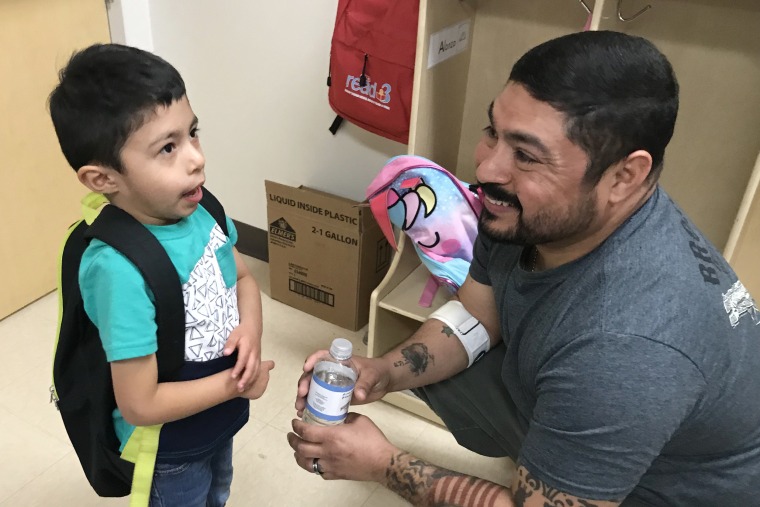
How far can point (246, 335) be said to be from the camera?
1.10 meters

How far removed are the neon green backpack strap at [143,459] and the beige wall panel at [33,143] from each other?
136cm

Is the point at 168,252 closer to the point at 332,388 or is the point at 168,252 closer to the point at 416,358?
the point at 332,388

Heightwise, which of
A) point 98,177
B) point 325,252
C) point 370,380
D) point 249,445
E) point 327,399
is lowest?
point 249,445

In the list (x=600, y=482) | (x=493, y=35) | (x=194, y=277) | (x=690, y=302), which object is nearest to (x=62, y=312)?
(x=194, y=277)

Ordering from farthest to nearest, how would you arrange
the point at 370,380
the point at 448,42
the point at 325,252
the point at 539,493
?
the point at 325,252 < the point at 448,42 < the point at 370,380 < the point at 539,493

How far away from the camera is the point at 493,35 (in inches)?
71.6

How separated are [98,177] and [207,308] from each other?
0.26 metres

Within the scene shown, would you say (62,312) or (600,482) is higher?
(62,312)

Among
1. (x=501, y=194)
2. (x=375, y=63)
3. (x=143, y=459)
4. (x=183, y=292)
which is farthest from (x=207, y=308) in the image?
(x=375, y=63)

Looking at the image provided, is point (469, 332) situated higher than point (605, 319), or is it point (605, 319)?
point (605, 319)

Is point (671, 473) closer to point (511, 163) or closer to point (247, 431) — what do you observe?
point (511, 163)

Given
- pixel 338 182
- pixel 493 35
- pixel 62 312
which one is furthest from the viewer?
pixel 338 182

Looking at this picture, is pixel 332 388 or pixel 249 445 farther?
pixel 249 445

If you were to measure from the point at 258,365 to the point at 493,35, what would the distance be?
3.93 feet
